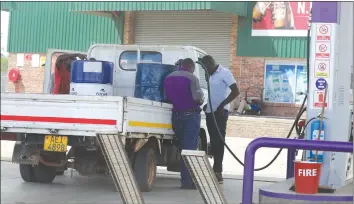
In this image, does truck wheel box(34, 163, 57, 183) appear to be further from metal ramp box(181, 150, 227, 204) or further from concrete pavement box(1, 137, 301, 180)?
metal ramp box(181, 150, 227, 204)

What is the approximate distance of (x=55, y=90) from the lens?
10672 mm

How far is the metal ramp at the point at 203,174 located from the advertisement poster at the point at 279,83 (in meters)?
18.7

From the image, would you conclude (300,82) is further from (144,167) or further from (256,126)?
(144,167)

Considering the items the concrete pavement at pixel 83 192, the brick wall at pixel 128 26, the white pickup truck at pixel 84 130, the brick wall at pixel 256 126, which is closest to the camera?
the white pickup truck at pixel 84 130

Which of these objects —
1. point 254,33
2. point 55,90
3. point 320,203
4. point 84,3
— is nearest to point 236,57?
point 254,33

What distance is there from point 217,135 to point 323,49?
3.11 meters

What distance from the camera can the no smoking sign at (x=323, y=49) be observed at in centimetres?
787

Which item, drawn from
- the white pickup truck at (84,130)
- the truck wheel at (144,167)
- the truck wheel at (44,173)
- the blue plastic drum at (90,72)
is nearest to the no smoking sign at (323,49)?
the white pickup truck at (84,130)

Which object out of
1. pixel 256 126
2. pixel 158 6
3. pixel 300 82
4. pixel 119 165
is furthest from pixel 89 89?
pixel 300 82

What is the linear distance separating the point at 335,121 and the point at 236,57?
17415 mm

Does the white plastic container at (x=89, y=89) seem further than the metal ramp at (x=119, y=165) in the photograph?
Yes

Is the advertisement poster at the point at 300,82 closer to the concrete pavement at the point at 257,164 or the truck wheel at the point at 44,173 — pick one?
the concrete pavement at the point at 257,164

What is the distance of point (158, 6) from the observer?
24.8 meters

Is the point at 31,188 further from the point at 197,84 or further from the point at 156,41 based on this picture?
the point at 156,41
